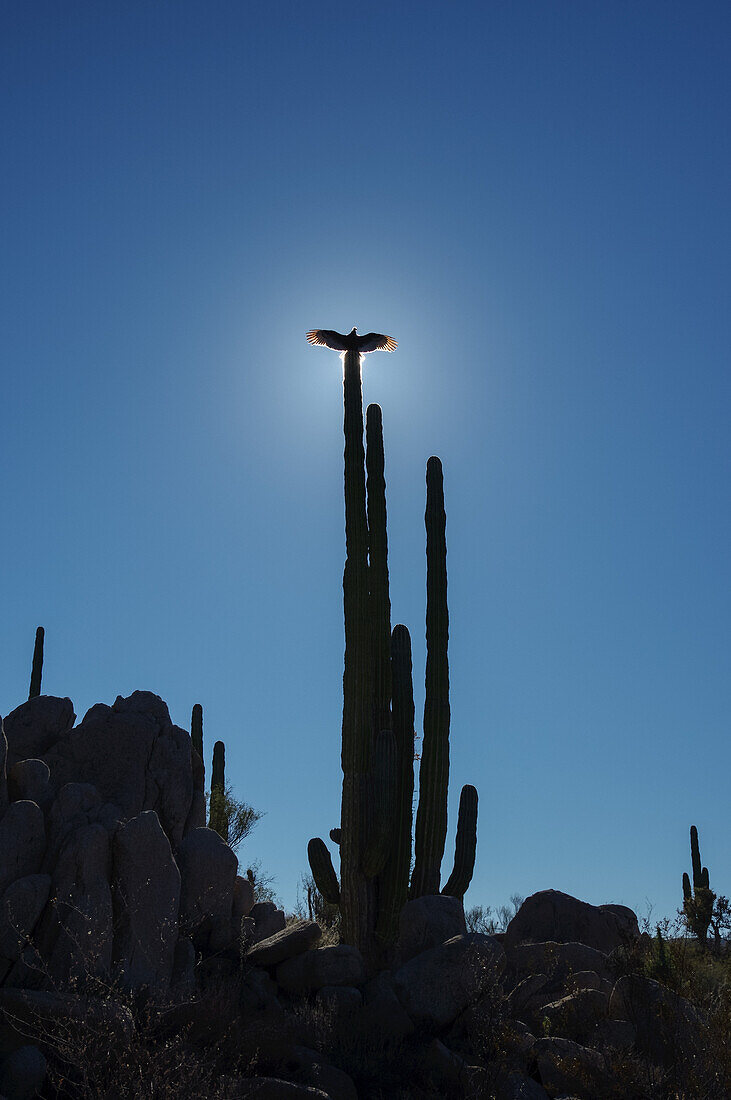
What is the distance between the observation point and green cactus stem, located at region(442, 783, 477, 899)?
50.8ft

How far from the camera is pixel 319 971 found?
12398mm

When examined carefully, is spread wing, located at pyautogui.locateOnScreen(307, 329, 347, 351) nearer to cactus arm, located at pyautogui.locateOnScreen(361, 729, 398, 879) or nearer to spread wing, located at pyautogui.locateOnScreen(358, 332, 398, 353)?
spread wing, located at pyautogui.locateOnScreen(358, 332, 398, 353)

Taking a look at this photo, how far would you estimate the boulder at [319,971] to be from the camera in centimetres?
1235

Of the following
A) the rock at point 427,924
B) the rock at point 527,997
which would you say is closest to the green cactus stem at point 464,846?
the rock at point 427,924

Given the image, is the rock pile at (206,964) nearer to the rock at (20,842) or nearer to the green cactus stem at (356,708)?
the rock at (20,842)

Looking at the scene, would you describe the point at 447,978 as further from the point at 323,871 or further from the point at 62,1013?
the point at 62,1013

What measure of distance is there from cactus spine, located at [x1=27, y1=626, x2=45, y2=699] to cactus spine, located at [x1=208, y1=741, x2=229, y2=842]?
5.05 meters

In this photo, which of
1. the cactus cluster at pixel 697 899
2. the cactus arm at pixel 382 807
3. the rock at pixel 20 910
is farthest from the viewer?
the cactus cluster at pixel 697 899

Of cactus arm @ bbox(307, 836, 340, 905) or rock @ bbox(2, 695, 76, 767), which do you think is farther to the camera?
cactus arm @ bbox(307, 836, 340, 905)

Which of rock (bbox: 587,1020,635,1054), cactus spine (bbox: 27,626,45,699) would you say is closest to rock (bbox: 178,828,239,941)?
rock (bbox: 587,1020,635,1054)

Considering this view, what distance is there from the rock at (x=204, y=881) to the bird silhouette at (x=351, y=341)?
29.5 feet

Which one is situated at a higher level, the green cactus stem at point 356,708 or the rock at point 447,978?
the green cactus stem at point 356,708

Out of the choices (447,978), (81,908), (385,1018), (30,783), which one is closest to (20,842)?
(81,908)

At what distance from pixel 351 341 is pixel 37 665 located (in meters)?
12.4
